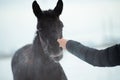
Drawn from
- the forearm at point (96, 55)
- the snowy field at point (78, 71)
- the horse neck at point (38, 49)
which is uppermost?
the forearm at point (96, 55)

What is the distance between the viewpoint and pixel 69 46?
1575 mm

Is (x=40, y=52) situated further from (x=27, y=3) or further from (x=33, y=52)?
(x=27, y=3)

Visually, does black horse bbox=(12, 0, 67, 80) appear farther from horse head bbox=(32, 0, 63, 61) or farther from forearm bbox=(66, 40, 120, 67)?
forearm bbox=(66, 40, 120, 67)

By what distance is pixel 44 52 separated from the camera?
174cm

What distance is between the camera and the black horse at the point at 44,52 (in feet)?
5.24

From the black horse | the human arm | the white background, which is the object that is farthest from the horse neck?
the white background

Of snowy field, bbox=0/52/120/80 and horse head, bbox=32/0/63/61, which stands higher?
horse head, bbox=32/0/63/61

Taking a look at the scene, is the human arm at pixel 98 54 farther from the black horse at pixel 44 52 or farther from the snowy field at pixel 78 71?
the snowy field at pixel 78 71

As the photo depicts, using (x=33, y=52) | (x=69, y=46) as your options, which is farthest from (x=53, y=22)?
(x=33, y=52)

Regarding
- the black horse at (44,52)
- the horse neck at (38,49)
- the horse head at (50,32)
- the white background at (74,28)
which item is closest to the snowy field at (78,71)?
the white background at (74,28)

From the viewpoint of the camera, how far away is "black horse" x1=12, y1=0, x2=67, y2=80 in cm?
160

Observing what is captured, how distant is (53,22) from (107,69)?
190 cm

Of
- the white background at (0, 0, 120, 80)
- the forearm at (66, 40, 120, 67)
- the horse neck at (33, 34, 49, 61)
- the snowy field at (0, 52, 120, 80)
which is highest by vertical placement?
the forearm at (66, 40, 120, 67)

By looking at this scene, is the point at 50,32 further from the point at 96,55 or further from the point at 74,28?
the point at 74,28
